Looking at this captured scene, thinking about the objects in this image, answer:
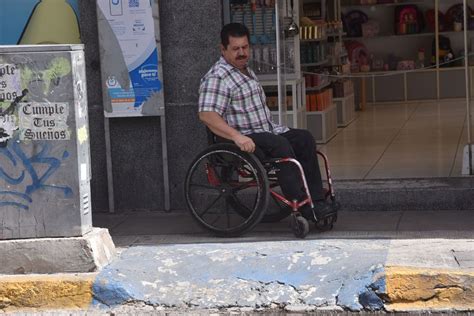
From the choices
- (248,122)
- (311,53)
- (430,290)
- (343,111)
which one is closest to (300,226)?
(248,122)

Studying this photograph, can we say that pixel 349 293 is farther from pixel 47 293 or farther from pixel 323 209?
pixel 47 293

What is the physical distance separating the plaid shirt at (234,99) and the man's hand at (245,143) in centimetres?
31

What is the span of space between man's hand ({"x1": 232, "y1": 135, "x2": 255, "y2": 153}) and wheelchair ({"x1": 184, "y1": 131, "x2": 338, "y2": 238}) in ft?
0.20

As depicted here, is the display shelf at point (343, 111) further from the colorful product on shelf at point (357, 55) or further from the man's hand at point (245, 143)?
the man's hand at point (245, 143)

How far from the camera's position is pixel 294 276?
6.72m

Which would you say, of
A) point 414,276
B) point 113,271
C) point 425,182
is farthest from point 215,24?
point 414,276

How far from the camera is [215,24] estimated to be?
29.6 feet

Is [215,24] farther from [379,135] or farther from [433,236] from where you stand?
[379,135]

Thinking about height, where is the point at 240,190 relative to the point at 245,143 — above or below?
below

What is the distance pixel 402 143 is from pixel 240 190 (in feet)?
14.4

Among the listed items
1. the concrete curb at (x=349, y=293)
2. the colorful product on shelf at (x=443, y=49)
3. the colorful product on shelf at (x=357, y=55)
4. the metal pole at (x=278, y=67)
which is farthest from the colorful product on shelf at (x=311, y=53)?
the concrete curb at (x=349, y=293)

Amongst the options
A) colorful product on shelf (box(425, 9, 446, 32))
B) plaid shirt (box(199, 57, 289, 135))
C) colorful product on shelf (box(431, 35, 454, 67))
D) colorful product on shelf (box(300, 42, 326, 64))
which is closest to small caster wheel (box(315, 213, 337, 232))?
plaid shirt (box(199, 57, 289, 135))

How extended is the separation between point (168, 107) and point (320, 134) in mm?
3789

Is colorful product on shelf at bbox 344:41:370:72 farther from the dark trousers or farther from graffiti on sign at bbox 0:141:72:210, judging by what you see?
graffiti on sign at bbox 0:141:72:210
